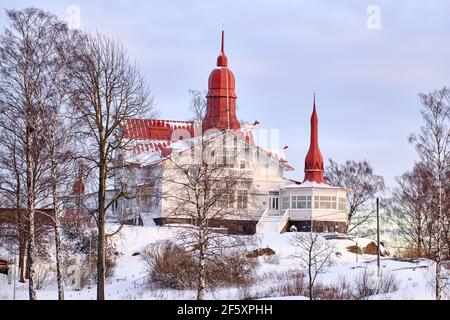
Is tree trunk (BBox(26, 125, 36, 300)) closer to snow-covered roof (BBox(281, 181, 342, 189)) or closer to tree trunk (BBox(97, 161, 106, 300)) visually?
tree trunk (BBox(97, 161, 106, 300))

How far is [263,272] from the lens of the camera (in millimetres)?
45469

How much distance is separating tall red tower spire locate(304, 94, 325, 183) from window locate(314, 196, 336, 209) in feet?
7.06

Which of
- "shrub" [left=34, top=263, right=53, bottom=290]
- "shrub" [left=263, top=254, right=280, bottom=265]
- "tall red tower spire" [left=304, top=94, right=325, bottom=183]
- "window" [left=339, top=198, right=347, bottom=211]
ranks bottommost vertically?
"shrub" [left=34, top=263, right=53, bottom=290]

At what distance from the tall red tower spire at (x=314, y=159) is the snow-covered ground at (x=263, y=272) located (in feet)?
31.2

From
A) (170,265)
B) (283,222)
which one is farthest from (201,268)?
(283,222)

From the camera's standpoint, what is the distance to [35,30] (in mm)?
30281

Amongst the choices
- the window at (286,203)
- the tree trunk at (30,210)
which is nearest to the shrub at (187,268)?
the tree trunk at (30,210)

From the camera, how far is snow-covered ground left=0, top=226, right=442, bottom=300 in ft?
118

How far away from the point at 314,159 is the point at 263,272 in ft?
85.1

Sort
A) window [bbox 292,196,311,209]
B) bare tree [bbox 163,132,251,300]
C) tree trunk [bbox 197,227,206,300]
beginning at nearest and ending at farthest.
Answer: tree trunk [bbox 197,227,206,300], bare tree [bbox 163,132,251,300], window [bbox 292,196,311,209]

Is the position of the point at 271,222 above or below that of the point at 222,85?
below

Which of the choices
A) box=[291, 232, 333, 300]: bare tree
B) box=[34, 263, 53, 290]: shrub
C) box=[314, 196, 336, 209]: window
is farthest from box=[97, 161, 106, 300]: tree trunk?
box=[314, 196, 336, 209]: window

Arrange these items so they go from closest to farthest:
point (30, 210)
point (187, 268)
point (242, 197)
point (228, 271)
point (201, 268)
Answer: point (30, 210), point (201, 268), point (228, 271), point (242, 197), point (187, 268)

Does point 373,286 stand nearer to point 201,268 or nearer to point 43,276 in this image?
point 201,268
